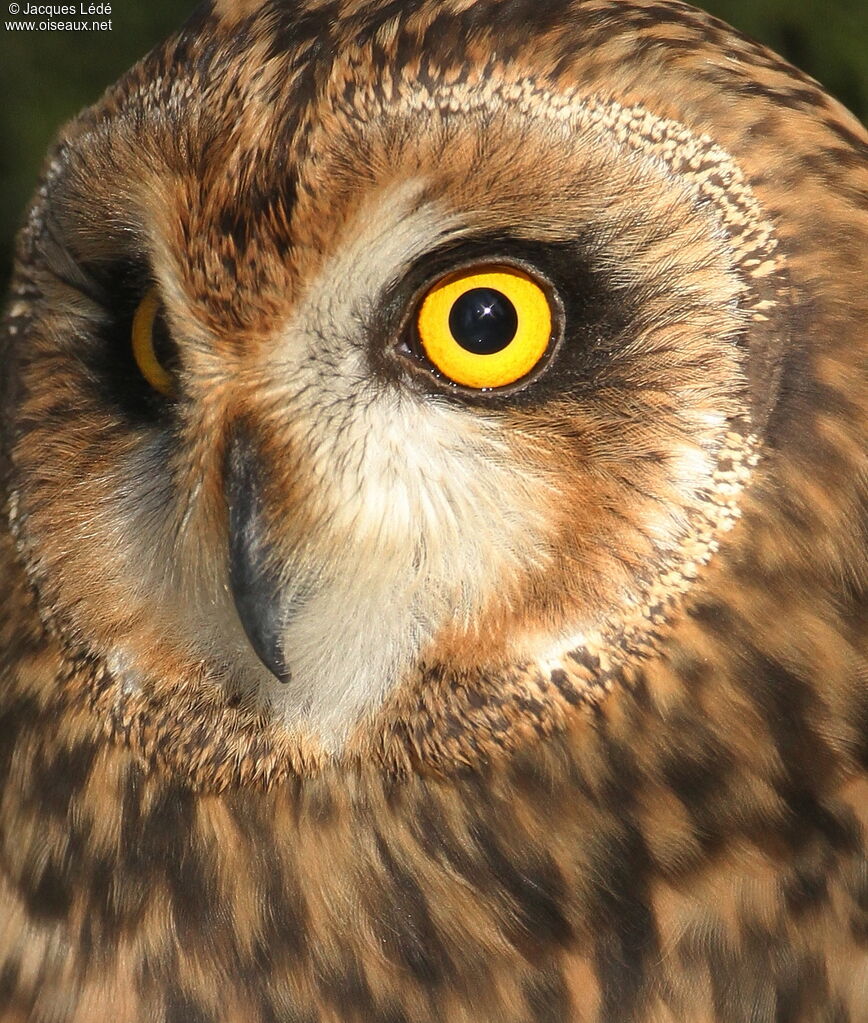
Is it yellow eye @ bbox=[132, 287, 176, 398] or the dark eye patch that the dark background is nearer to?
yellow eye @ bbox=[132, 287, 176, 398]

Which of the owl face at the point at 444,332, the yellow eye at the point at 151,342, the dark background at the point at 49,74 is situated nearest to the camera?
the owl face at the point at 444,332

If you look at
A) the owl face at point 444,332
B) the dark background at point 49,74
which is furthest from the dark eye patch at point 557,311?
the dark background at point 49,74

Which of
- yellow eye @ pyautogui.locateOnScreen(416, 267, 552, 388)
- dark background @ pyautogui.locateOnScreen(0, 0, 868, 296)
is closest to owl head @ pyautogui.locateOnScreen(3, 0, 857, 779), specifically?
yellow eye @ pyautogui.locateOnScreen(416, 267, 552, 388)

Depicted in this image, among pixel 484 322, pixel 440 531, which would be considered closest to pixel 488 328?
pixel 484 322

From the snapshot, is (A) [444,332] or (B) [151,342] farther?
(B) [151,342]

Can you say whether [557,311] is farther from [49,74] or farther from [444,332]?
[49,74]

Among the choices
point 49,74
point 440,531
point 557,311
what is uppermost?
point 49,74

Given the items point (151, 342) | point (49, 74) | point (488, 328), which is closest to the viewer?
point (488, 328)

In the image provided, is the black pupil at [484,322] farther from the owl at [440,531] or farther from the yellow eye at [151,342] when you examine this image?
the yellow eye at [151,342]
